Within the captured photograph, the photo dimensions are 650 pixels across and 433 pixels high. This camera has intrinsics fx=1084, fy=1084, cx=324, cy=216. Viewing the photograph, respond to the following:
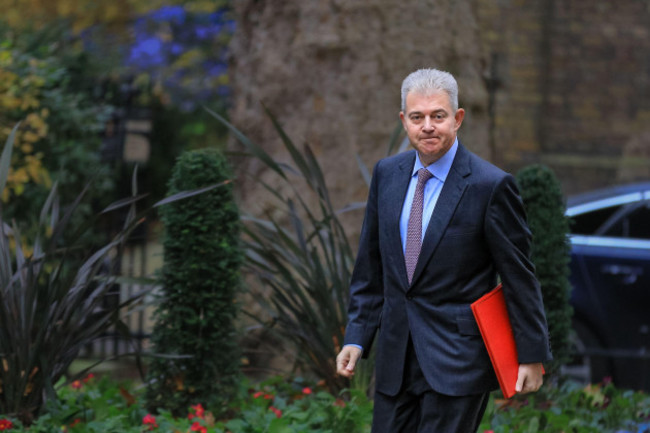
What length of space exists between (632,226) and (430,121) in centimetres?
516

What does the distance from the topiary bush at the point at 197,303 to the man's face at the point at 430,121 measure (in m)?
1.74

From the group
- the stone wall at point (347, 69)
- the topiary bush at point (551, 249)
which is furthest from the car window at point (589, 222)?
the topiary bush at point (551, 249)

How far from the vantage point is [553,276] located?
540cm

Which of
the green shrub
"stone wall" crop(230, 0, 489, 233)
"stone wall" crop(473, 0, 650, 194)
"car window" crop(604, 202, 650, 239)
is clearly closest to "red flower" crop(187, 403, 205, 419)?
the green shrub

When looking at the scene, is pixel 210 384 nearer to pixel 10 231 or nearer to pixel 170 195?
pixel 170 195

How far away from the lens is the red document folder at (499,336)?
9.60ft

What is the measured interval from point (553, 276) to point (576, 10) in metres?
Answer: 8.45

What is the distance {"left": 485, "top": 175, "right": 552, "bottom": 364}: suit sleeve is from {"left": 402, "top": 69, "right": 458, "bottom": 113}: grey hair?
10.9 inches

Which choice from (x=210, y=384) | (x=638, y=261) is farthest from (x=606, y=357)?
(x=210, y=384)

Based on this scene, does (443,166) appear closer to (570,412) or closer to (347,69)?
(570,412)

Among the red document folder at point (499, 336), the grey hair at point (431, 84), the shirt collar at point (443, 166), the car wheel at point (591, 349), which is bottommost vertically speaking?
the car wheel at point (591, 349)

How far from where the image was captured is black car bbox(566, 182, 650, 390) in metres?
7.48

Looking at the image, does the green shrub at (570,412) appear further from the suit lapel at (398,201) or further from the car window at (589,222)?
the car window at (589,222)

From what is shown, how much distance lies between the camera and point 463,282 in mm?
3008
